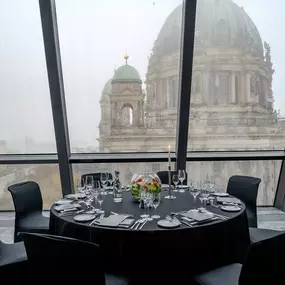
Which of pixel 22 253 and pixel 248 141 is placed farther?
pixel 248 141

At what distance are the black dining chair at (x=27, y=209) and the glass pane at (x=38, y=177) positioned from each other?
1.43 meters

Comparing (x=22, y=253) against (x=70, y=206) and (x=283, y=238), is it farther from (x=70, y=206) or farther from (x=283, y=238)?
(x=283, y=238)

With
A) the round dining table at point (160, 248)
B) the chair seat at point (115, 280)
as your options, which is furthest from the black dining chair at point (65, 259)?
the round dining table at point (160, 248)

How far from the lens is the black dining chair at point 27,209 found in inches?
143

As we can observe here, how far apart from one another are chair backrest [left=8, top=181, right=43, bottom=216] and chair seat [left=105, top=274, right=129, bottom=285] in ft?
5.92

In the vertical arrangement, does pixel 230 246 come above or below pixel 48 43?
→ below

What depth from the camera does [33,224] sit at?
3.68 m

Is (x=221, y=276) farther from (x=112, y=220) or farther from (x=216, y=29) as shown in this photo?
(x=216, y=29)

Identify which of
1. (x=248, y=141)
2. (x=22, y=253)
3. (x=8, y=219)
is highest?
(x=248, y=141)

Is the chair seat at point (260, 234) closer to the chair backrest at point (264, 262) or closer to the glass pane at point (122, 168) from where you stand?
the chair backrest at point (264, 262)

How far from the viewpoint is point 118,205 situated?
317 centimetres

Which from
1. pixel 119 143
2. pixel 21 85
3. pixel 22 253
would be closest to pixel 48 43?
pixel 21 85

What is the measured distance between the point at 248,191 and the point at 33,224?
2.58m

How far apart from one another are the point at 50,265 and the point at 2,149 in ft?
12.4
